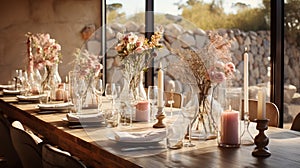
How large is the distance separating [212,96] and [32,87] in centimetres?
234

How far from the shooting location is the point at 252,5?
4.00m

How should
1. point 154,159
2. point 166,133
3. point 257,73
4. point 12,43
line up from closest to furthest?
point 154,159 → point 166,133 → point 257,73 → point 12,43

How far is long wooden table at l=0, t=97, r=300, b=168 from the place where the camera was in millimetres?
1676

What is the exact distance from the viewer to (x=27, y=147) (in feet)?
6.43

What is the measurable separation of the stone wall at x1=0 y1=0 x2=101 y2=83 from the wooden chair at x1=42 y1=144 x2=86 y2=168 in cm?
471

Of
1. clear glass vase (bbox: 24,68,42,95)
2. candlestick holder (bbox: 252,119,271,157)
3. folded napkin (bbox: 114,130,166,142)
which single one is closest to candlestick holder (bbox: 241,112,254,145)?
candlestick holder (bbox: 252,119,271,157)

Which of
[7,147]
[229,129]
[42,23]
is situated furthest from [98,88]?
[42,23]

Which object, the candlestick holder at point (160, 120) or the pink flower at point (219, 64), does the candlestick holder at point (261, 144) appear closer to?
the pink flower at point (219, 64)

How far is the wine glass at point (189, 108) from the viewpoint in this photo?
200 cm

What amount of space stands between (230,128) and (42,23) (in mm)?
4731

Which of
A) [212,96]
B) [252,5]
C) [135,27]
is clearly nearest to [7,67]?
[135,27]

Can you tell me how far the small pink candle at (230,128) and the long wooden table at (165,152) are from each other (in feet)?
0.16

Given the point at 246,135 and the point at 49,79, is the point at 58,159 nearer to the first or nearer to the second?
the point at 246,135

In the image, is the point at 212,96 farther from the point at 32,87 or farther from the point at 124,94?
the point at 32,87
